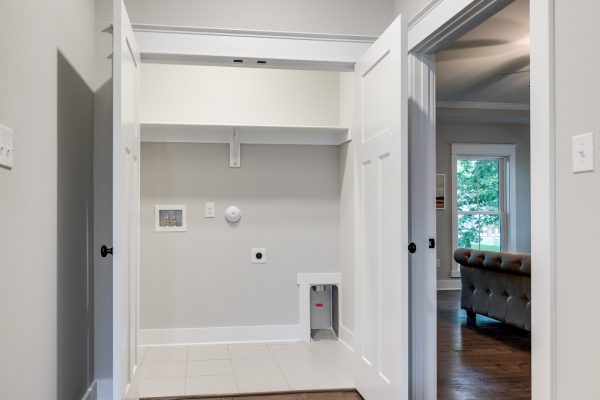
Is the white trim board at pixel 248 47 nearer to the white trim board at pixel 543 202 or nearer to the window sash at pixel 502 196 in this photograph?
the white trim board at pixel 543 202

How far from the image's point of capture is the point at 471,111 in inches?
276

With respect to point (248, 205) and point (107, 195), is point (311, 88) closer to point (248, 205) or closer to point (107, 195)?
point (248, 205)

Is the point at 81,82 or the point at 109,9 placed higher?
the point at 109,9

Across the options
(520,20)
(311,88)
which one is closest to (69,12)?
(311,88)

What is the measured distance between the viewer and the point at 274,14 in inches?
117

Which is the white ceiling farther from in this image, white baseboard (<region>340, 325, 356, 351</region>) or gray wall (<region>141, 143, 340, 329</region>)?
white baseboard (<region>340, 325, 356, 351</region>)

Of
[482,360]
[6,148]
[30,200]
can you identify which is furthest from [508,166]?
[6,148]

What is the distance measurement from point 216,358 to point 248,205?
1181 millimetres

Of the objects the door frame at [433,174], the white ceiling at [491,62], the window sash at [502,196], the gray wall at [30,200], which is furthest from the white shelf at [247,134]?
the window sash at [502,196]

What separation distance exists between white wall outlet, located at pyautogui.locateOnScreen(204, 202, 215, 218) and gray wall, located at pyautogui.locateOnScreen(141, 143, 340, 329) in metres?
0.03

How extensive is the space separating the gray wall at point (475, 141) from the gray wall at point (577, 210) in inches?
228

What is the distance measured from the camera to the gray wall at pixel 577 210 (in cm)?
152

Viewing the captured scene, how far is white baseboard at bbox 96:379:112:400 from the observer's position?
2758 mm

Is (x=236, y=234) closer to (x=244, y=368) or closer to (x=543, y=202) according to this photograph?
(x=244, y=368)
